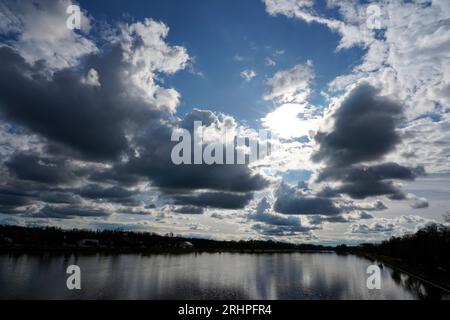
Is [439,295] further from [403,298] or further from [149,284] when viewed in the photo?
[149,284]

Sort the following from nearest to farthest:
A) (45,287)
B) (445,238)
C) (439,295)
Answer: (45,287), (439,295), (445,238)

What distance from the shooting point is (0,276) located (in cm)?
7169

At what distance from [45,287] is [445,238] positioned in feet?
426
